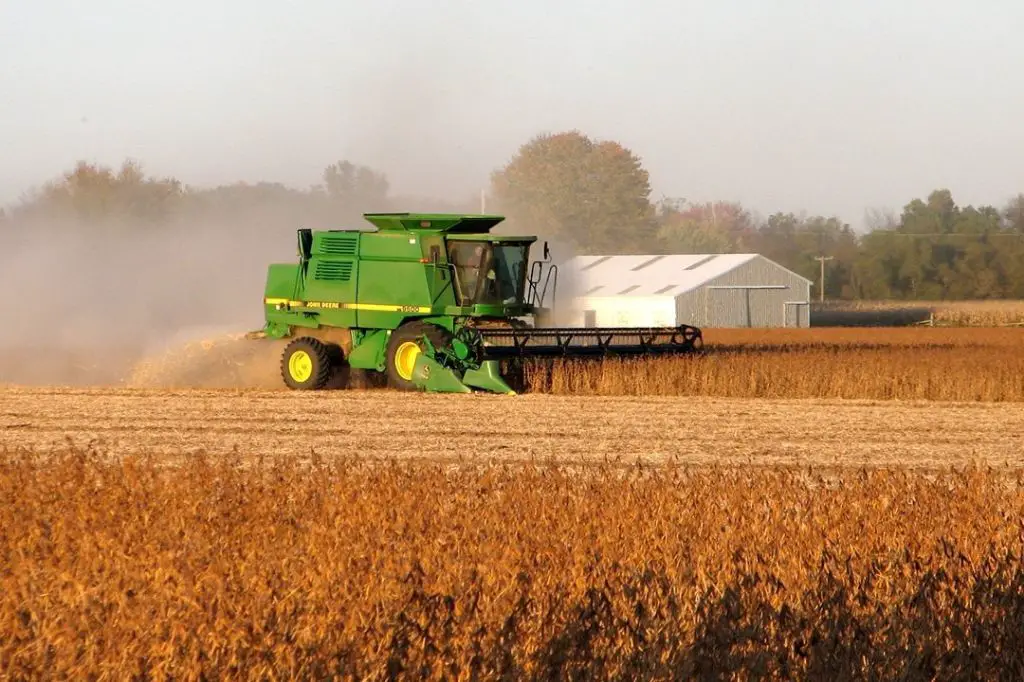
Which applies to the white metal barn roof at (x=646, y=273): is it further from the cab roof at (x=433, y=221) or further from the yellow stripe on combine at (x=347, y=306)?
the cab roof at (x=433, y=221)

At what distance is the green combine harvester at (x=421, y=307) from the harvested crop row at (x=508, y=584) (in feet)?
35.8

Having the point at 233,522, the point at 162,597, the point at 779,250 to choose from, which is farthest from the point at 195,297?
the point at 779,250

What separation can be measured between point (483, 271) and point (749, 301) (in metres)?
39.0

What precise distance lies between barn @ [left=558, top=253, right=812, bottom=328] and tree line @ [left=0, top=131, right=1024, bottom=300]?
5779 mm

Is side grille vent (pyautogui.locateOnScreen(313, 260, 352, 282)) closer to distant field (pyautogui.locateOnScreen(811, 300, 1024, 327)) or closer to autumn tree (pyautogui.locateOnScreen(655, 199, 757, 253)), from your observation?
distant field (pyautogui.locateOnScreen(811, 300, 1024, 327))

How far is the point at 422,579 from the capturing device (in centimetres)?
533

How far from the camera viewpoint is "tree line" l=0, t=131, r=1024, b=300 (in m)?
49.7

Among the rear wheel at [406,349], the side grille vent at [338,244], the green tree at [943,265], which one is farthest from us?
the green tree at [943,265]

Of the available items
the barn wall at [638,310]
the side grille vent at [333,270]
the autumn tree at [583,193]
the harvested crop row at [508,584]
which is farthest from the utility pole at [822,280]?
the harvested crop row at [508,584]

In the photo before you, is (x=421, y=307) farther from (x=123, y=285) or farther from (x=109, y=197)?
(x=109, y=197)

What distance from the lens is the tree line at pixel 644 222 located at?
163 ft

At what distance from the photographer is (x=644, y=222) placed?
85.2 meters

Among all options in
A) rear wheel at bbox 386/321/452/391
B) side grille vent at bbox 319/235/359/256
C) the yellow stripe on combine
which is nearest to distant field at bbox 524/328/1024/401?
rear wheel at bbox 386/321/452/391

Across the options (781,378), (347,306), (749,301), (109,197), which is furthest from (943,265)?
(347,306)
